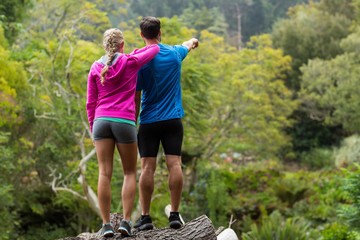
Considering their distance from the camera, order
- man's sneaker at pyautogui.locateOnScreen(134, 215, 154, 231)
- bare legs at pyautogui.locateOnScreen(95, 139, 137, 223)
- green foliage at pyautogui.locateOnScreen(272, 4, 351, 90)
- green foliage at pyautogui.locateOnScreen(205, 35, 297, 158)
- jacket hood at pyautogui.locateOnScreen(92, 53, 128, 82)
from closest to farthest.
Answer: jacket hood at pyautogui.locateOnScreen(92, 53, 128, 82) < bare legs at pyautogui.locateOnScreen(95, 139, 137, 223) < man's sneaker at pyautogui.locateOnScreen(134, 215, 154, 231) < green foliage at pyautogui.locateOnScreen(205, 35, 297, 158) < green foliage at pyautogui.locateOnScreen(272, 4, 351, 90)

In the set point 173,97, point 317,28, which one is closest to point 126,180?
point 173,97

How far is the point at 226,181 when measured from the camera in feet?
64.0

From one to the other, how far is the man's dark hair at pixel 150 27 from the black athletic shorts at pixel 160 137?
2.29 ft

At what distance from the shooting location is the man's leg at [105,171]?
4.75 meters

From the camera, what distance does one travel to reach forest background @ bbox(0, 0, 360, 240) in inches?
530

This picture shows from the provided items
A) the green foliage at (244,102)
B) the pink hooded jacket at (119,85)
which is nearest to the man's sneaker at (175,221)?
the pink hooded jacket at (119,85)

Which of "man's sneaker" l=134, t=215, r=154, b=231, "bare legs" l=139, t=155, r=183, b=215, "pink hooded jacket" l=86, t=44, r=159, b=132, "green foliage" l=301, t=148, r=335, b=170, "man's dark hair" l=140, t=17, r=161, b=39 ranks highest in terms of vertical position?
"man's dark hair" l=140, t=17, r=161, b=39

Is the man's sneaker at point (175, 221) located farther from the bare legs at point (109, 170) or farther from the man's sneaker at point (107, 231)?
the man's sneaker at point (107, 231)

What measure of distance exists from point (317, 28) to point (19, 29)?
715 inches

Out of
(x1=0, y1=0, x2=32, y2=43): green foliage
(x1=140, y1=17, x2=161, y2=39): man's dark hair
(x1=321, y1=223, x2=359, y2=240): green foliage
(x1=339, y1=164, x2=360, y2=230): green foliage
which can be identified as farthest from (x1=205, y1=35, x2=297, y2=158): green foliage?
(x1=140, y1=17, x2=161, y2=39): man's dark hair

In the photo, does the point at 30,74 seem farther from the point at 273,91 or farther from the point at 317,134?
the point at 317,134

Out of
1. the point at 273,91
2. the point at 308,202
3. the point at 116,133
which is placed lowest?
the point at 308,202

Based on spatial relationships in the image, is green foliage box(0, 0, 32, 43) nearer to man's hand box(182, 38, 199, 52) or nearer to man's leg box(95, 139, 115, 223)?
man's hand box(182, 38, 199, 52)

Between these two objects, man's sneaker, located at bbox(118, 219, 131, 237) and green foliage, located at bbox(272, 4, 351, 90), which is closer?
man's sneaker, located at bbox(118, 219, 131, 237)
